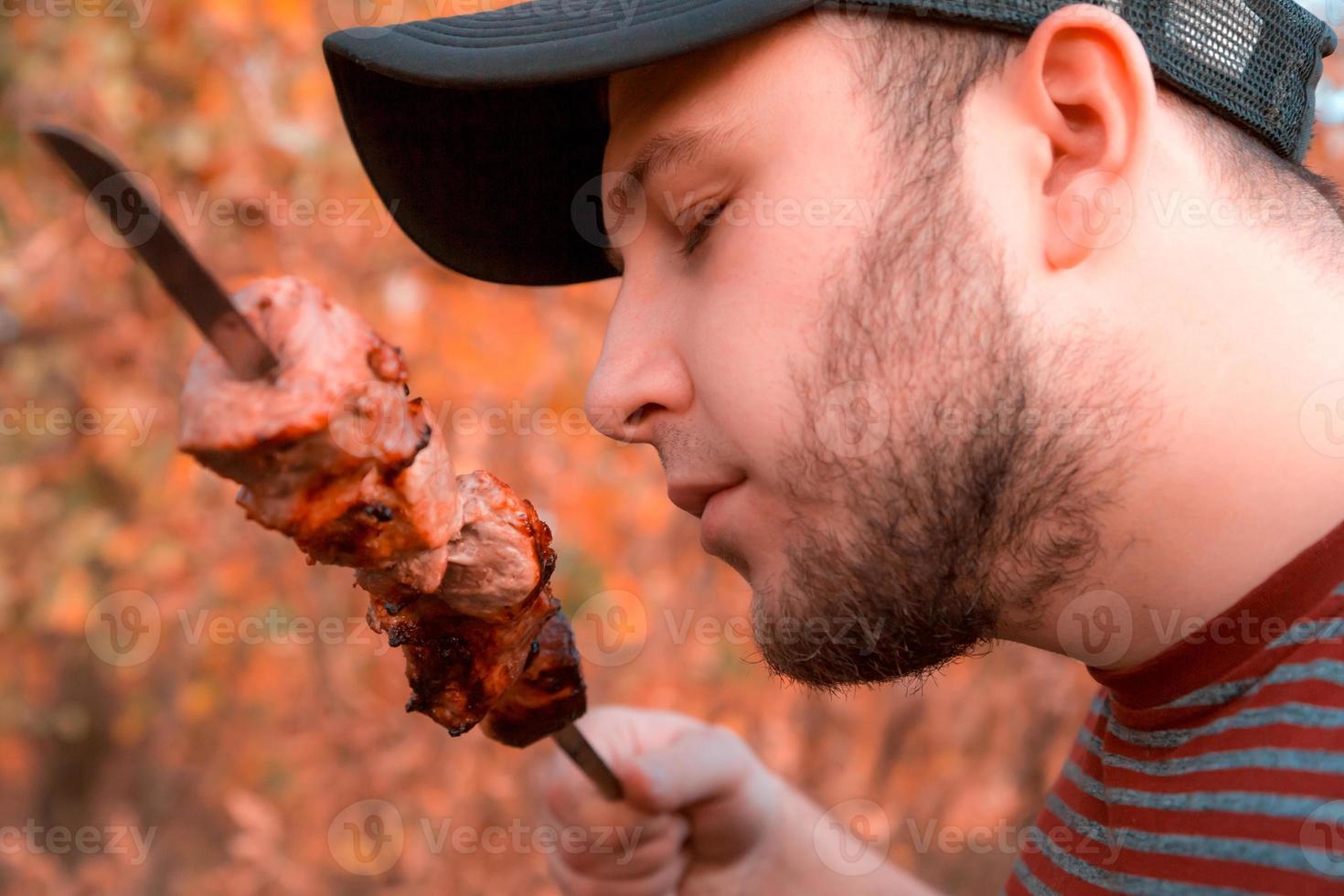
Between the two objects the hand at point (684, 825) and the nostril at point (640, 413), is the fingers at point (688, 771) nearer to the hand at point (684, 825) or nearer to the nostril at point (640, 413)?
the hand at point (684, 825)

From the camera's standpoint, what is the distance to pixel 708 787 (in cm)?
280

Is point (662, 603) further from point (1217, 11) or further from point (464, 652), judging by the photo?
point (1217, 11)

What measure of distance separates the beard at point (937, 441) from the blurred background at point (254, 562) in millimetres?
3428

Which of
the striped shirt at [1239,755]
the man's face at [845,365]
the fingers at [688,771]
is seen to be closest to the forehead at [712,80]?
the man's face at [845,365]

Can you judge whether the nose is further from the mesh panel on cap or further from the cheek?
the mesh panel on cap

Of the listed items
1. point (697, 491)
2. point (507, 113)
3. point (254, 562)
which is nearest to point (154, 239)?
point (697, 491)

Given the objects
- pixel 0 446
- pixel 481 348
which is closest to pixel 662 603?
pixel 481 348

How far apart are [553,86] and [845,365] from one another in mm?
840

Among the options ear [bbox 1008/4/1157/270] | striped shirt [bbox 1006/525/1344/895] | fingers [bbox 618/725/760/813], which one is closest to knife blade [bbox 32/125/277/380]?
ear [bbox 1008/4/1157/270]

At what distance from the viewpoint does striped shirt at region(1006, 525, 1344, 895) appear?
1.46 metres

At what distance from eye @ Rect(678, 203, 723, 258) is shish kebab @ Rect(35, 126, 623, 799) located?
0.50m

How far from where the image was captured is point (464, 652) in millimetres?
1992

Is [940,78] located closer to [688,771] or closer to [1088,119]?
[1088,119]

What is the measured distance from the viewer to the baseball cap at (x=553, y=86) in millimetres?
1790
